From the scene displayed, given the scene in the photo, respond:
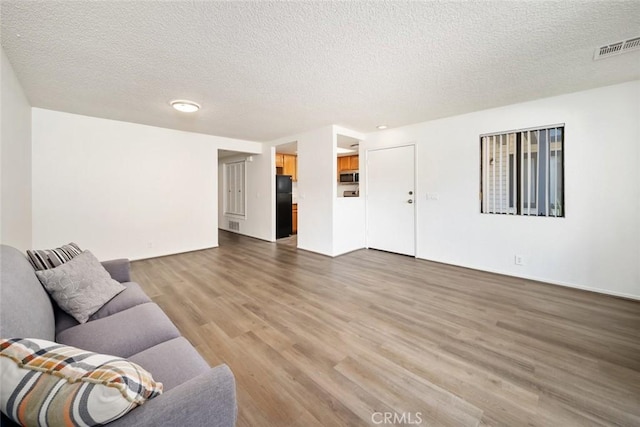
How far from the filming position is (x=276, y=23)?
1839 mm

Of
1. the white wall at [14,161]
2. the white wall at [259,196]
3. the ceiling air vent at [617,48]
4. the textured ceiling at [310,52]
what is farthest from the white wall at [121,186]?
the ceiling air vent at [617,48]

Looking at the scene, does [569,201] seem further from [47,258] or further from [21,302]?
[47,258]

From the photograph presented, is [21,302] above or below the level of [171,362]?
above

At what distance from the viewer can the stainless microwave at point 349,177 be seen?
6453mm

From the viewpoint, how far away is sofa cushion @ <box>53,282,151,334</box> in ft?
5.11

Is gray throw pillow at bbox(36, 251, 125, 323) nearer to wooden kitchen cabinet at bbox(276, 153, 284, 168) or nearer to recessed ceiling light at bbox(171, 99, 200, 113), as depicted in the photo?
recessed ceiling light at bbox(171, 99, 200, 113)

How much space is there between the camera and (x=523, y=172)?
3543mm

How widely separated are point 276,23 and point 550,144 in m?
Result: 3.72

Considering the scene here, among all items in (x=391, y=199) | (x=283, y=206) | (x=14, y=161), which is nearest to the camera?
(x=14, y=161)

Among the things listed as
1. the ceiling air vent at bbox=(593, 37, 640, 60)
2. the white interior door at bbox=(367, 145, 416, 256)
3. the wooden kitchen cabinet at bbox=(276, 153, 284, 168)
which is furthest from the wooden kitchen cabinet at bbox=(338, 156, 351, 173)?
the ceiling air vent at bbox=(593, 37, 640, 60)

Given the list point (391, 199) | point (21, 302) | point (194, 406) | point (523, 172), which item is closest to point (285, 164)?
point (391, 199)

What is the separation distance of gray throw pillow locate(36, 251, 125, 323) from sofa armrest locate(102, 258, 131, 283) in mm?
402

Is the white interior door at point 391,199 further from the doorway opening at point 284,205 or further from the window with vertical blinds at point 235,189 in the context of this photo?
the window with vertical blinds at point 235,189

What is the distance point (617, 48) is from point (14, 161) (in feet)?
19.3
